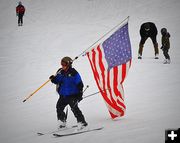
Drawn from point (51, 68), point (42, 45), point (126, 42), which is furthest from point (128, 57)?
point (42, 45)

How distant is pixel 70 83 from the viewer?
8828 mm

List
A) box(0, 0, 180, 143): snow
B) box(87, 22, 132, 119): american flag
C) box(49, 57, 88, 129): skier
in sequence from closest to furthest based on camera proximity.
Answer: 1. box(49, 57, 88, 129): skier
2. box(0, 0, 180, 143): snow
3. box(87, 22, 132, 119): american flag

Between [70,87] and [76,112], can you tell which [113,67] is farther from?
[76,112]

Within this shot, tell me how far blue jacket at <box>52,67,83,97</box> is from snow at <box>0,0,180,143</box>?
93cm

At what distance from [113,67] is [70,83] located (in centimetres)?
118

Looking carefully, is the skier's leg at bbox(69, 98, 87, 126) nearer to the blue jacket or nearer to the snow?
the blue jacket

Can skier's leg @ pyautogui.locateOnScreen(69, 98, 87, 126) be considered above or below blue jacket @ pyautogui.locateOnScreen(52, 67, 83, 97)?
below

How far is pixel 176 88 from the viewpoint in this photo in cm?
1221

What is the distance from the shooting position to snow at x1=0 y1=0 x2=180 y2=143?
8.93 meters

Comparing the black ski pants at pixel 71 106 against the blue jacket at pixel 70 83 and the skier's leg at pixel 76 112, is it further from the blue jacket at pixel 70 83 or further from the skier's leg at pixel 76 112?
the blue jacket at pixel 70 83

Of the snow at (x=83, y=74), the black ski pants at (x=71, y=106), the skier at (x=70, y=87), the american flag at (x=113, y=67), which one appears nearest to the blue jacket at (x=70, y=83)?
the skier at (x=70, y=87)

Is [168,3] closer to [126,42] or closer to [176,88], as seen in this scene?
[176,88]

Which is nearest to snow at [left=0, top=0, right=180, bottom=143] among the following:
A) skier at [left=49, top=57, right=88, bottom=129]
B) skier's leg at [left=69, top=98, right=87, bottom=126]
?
skier's leg at [left=69, top=98, right=87, bottom=126]

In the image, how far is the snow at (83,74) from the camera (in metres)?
8.93
